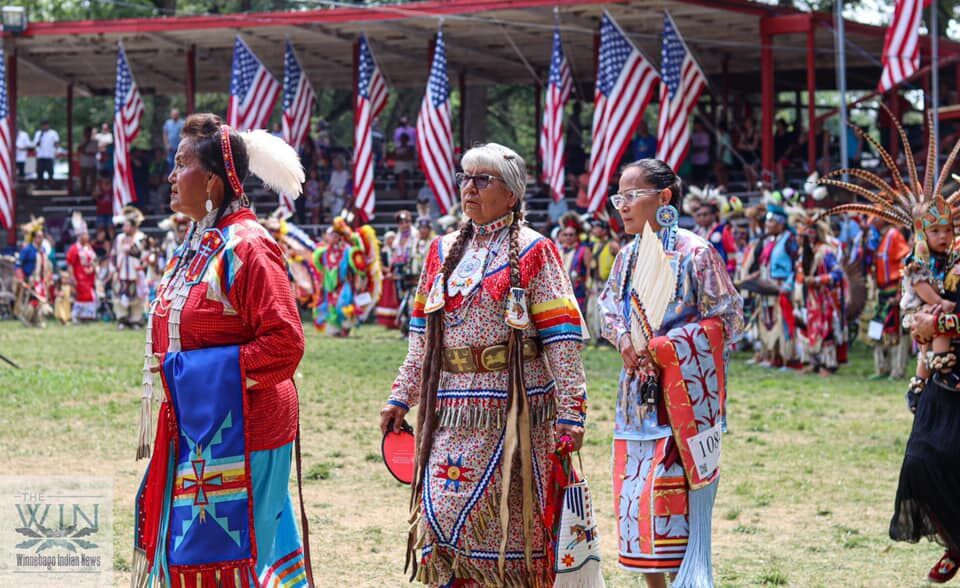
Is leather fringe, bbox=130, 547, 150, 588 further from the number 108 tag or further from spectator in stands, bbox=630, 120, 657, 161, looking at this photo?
spectator in stands, bbox=630, 120, 657, 161

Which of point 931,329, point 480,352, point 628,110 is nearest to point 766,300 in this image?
point 628,110

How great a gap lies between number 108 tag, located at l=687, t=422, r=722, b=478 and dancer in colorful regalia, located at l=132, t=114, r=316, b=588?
5.46ft

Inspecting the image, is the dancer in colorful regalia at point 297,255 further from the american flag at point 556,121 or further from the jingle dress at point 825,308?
the jingle dress at point 825,308

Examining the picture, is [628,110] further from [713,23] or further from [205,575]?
[205,575]

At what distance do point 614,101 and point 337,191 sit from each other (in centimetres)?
809

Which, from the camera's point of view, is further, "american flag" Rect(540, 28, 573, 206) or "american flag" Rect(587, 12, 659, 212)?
"american flag" Rect(540, 28, 573, 206)

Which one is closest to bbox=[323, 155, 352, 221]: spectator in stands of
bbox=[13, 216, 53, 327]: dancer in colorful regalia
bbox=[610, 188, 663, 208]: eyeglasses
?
bbox=[13, 216, 53, 327]: dancer in colorful regalia

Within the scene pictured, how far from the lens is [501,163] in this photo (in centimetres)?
486

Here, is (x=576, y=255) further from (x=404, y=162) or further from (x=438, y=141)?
(x=404, y=162)

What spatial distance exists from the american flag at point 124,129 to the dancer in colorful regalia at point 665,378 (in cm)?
1994

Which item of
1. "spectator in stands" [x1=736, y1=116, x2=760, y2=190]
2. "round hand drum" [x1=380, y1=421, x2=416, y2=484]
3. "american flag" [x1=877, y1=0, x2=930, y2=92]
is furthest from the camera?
"spectator in stands" [x1=736, y1=116, x2=760, y2=190]

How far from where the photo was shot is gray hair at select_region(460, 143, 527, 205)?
15.9 ft

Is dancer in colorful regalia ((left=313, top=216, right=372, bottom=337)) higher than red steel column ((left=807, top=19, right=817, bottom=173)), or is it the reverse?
red steel column ((left=807, top=19, right=817, bottom=173))

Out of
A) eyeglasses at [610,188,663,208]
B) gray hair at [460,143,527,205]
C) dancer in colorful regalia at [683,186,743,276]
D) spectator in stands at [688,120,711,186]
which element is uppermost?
spectator in stands at [688,120,711,186]
